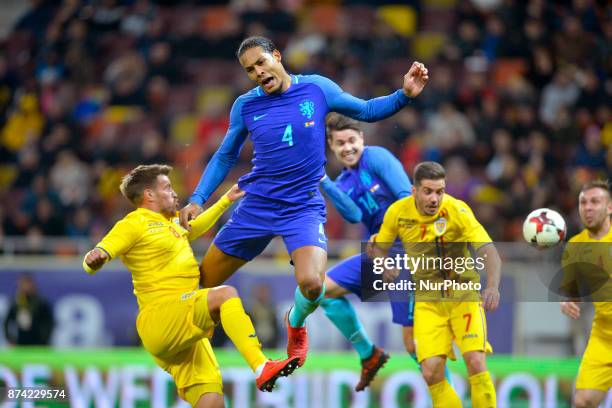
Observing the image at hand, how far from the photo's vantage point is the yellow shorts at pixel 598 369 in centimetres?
806

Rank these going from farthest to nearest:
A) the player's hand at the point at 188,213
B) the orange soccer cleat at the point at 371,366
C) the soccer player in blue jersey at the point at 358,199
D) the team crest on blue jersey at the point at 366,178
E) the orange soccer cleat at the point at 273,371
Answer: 1. the orange soccer cleat at the point at 371,366
2. the team crest on blue jersey at the point at 366,178
3. the soccer player in blue jersey at the point at 358,199
4. the player's hand at the point at 188,213
5. the orange soccer cleat at the point at 273,371

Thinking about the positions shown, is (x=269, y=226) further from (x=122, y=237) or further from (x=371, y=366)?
(x=371, y=366)

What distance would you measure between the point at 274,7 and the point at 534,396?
832cm

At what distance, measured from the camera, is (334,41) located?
15648 mm

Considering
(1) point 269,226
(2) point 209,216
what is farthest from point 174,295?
(1) point 269,226

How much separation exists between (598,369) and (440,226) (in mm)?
1701

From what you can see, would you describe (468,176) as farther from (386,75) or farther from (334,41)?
(334,41)

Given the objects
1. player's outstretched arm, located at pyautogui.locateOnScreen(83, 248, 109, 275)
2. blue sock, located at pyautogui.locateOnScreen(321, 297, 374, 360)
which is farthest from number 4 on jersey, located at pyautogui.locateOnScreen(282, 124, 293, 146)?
blue sock, located at pyautogui.locateOnScreen(321, 297, 374, 360)

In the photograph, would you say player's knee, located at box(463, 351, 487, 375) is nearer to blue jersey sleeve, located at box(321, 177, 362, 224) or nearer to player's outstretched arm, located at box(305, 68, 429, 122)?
blue jersey sleeve, located at box(321, 177, 362, 224)

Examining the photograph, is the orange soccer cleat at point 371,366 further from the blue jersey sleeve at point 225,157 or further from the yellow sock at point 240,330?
the blue jersey sleeve at point 225,157

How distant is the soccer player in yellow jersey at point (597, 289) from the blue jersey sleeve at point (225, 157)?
2716 mm

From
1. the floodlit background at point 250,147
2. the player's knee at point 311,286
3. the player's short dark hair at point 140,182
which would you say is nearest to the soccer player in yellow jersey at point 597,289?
the player's knee at point 311,286

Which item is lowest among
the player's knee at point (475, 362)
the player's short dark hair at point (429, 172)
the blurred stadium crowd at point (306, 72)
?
the player's knee at point (475, 362)

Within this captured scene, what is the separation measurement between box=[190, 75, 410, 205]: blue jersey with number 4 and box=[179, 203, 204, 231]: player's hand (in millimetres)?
70
